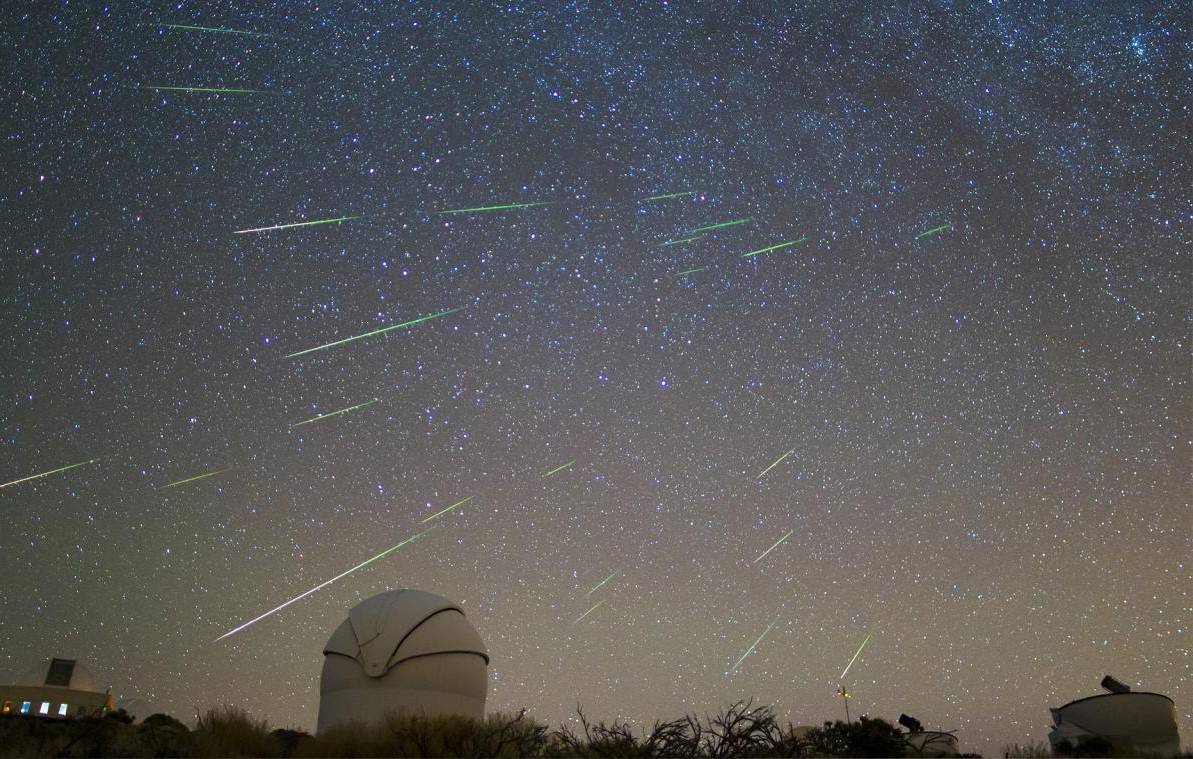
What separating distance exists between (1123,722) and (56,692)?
46794 mm

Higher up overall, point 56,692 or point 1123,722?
point 56,692

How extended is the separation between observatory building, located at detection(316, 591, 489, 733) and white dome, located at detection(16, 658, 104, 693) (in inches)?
1245

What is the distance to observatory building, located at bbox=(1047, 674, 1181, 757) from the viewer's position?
2473 centimetres

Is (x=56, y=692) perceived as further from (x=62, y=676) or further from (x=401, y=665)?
(x=401, y=665)

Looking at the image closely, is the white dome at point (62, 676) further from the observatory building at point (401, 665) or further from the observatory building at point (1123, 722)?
the observatory building at point (1123, 722)

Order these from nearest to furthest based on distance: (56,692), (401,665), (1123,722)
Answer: (401,665), (1123,722), (56,692)

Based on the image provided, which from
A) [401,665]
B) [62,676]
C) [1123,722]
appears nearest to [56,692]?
[62,676]

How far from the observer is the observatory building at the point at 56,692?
127 ft

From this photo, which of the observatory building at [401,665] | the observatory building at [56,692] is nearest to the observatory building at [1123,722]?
the observatory building at [401,665]

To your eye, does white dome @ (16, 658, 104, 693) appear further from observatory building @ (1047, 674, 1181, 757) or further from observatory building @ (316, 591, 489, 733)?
observatory building @ (1047, 674, 1181, 757)

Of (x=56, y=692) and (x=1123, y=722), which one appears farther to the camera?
(x=56, y=692)

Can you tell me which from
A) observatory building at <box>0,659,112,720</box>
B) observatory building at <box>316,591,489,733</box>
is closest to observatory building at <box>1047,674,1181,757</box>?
observatory building at <box>316,591,489,733</box>

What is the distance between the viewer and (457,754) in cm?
929

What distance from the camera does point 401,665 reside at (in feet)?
57.4
